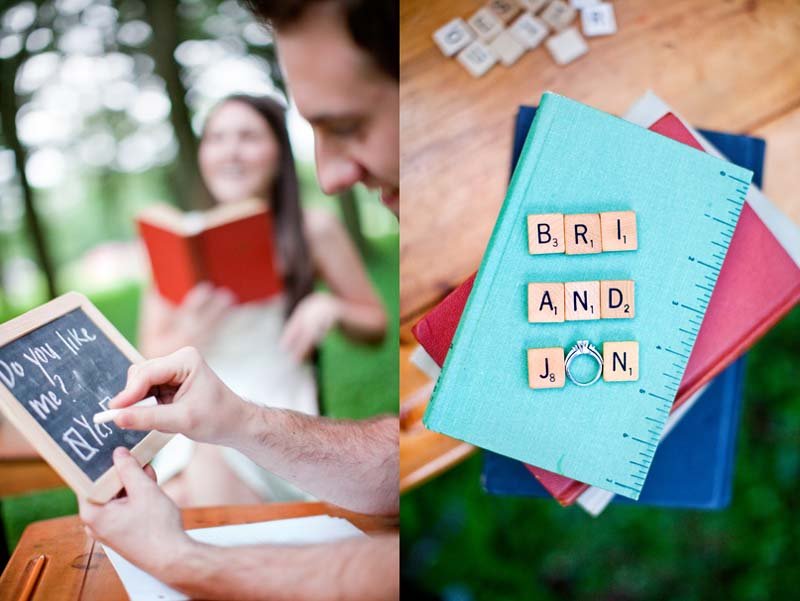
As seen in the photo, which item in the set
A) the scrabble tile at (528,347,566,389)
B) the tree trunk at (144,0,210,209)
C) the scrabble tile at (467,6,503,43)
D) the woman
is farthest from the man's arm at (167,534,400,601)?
the scrabble tile at (467,6,503,43)

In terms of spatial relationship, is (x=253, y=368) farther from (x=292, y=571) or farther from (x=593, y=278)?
(x=593, y=278)

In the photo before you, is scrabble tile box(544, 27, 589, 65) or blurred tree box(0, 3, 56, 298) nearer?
blurred tree box(0, 3, 56, 298)

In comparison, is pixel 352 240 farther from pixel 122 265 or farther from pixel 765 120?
pixel 765 120

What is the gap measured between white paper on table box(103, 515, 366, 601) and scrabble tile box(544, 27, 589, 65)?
3.47ft

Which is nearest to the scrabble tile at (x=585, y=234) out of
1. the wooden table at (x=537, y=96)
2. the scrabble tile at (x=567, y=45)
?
the wooden table at (x=537, y=96)

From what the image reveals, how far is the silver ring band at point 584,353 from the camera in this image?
141 cm

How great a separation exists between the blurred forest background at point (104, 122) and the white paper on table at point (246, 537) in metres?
0.50

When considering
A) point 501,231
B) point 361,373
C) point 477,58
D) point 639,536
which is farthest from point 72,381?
Answer: point 639,536

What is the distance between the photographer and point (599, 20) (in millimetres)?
1634

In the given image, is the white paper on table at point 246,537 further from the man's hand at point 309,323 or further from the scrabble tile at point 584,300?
the scrabble tile at point 584,300

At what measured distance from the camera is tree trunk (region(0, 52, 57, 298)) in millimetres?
1399

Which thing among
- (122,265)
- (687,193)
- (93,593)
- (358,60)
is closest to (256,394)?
(122,265)

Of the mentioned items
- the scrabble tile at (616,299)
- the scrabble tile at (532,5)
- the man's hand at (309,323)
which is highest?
the scrabble tile at (532,5)

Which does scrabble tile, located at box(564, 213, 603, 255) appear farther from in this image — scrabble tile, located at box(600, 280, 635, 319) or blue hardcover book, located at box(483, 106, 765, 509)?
blue hardcover book, located at box(483, 106, 765, 509)
